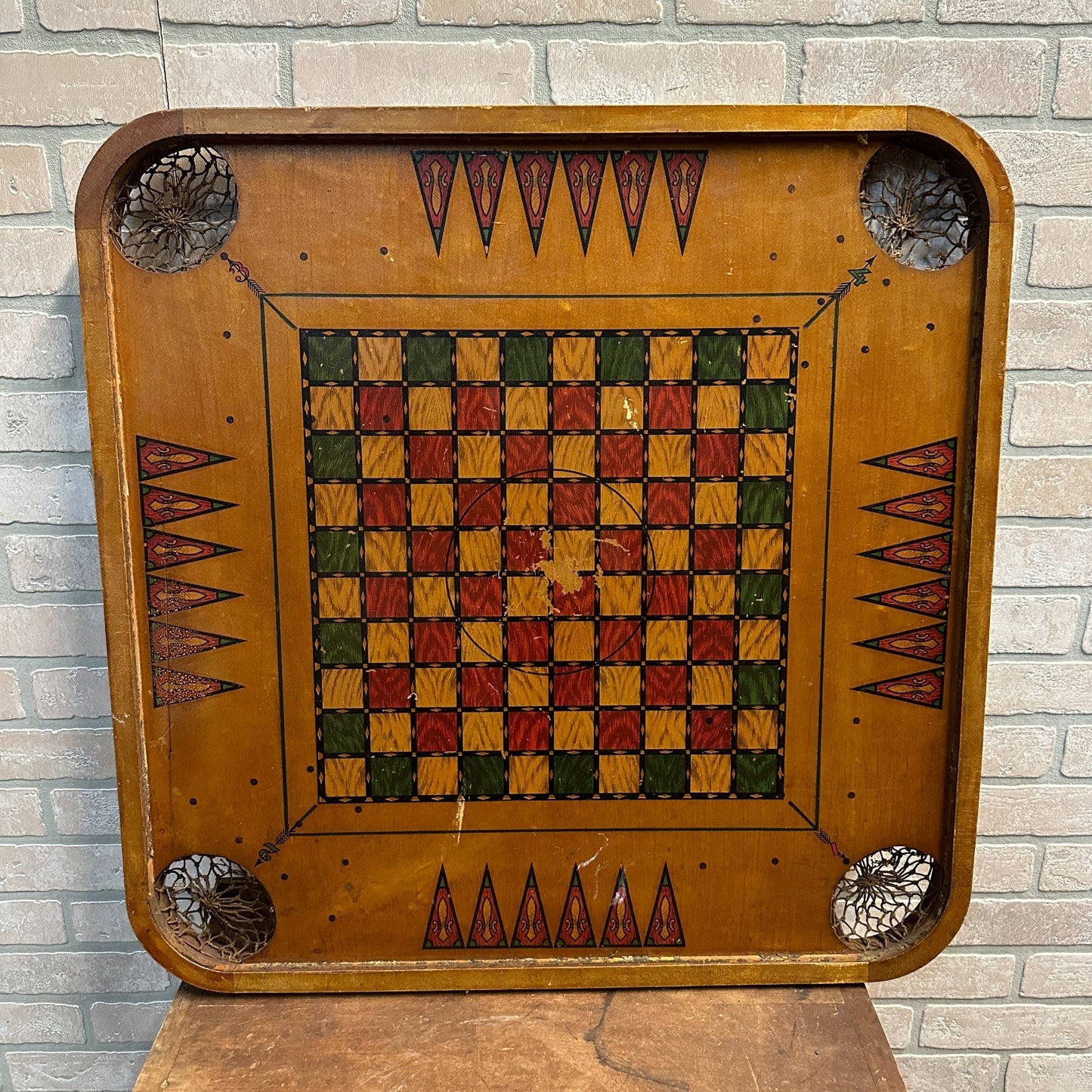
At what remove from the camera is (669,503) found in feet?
2.93

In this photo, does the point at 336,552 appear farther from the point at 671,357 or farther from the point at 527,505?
the point at 671,357

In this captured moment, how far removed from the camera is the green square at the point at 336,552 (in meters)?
0.89

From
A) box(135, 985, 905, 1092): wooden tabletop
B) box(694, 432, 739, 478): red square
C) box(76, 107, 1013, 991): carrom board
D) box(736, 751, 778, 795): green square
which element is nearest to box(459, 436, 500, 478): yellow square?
box(76, 107, 1013, 991): carrom board

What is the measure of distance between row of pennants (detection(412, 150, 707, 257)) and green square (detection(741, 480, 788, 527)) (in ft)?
0.89

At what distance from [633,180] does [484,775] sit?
2.11ft

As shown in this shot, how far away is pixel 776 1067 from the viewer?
2.75 ft

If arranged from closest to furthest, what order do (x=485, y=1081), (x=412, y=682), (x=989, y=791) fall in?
(x=485, y=1081) → (x=412, y=682) → (x=989, y=791)

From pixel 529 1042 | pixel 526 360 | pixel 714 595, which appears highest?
pixel 526 360

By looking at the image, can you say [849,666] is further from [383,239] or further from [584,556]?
[383,239]

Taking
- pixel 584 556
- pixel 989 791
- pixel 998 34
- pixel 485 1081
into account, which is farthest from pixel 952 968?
pixel 998 34

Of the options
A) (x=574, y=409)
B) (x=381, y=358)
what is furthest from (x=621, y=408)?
(x=381, y=358)

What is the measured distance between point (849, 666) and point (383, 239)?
658mm

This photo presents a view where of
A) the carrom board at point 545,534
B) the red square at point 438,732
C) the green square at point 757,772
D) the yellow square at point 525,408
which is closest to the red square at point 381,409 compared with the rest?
the carrom board at point 545,534

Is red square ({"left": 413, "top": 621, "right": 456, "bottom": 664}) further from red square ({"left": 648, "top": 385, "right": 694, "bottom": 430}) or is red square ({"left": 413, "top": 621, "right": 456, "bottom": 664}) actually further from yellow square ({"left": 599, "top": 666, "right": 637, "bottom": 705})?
red square ({"left": 648, "top": 385, "right": 694, "bottom": 430})
